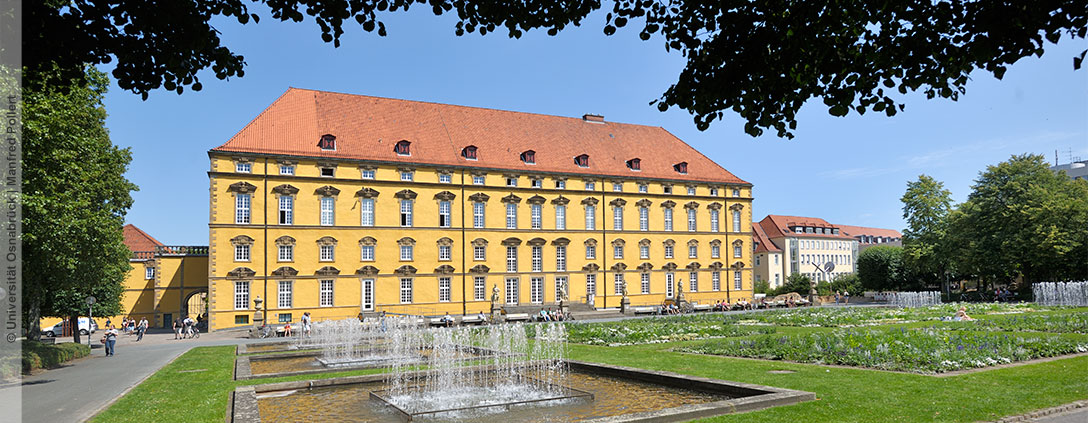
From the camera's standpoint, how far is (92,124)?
27234mm

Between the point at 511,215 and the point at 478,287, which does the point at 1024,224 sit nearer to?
the point at 511,215

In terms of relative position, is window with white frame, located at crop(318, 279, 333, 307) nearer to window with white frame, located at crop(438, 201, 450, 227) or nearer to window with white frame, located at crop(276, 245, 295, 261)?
window with white frame, located at crop(276, 245, 295, 261)

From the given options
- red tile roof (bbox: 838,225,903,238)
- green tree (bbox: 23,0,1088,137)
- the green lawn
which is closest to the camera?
green tree (bbox: 23,0,1088,137)

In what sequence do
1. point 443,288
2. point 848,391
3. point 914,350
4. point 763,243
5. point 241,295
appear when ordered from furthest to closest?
1. point 763,243
2. point 443,288
3. point 241,295
4. point 914,350
5. point 848,391

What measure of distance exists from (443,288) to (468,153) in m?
9.70

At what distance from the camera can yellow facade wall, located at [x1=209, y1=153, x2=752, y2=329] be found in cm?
4319

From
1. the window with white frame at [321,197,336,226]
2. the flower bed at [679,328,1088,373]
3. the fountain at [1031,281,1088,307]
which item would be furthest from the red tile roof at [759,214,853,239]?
the flower bed at [679,328,1088,373]

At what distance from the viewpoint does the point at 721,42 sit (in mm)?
7305

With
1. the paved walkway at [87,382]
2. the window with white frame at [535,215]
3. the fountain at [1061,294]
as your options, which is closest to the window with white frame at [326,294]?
the paved walkway at [87,382]

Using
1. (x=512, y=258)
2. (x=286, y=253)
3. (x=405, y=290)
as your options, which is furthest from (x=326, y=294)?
(x=512, y=258)

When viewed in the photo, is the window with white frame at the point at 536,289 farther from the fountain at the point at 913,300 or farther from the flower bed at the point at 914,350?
the flower bed at the point at 914,350

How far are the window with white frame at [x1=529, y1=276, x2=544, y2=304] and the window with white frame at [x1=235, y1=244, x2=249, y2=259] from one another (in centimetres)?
1928

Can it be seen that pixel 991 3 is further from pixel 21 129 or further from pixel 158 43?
pixel 21 129

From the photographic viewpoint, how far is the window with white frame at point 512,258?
168ft
